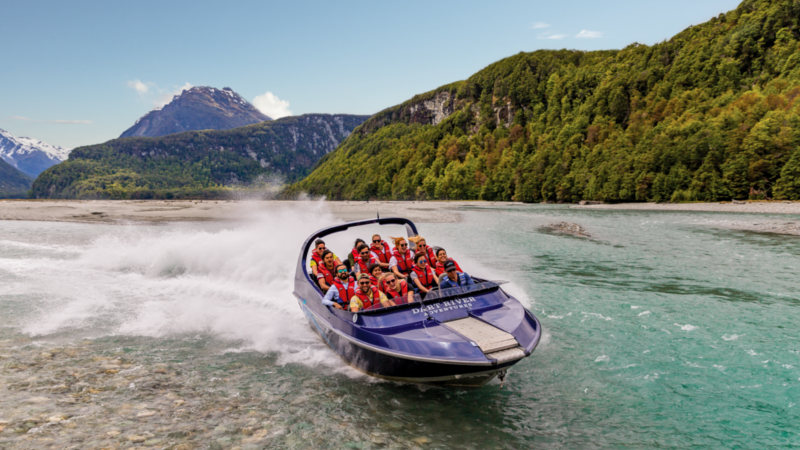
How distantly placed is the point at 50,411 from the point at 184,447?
9.72ft

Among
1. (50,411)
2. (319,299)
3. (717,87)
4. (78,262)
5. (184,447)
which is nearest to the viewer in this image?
(184,447)

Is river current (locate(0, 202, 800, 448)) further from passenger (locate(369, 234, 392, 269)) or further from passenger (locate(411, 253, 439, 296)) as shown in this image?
passenger (locate(369, 234, 392, 269))

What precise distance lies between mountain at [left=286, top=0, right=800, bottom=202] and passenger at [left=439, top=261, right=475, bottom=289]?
7052 cm

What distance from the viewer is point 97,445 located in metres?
6.19

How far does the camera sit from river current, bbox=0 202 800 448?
22.2 ft

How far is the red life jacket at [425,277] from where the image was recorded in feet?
34.0

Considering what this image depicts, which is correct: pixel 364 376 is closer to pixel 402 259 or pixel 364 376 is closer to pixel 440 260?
pixel 440 260

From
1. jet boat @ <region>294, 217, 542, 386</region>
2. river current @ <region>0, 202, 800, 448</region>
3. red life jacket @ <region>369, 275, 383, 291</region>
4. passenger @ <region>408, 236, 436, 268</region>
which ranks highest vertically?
passenger @ <region>408, 236, 436, 268</region>

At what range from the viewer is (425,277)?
34.1ft

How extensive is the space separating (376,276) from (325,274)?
256 centimetres

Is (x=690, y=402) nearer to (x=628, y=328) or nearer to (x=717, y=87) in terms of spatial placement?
(x=628, y=328)

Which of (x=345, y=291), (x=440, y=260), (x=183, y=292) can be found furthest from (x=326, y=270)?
(x=183, y=292)

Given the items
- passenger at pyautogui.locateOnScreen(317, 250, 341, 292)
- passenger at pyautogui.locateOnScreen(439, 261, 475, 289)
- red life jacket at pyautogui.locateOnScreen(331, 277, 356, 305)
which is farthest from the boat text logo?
passenger at pyautogui.locateOnScreen(317, 250, 341, 292)

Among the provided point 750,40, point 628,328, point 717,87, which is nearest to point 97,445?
point 628,328
